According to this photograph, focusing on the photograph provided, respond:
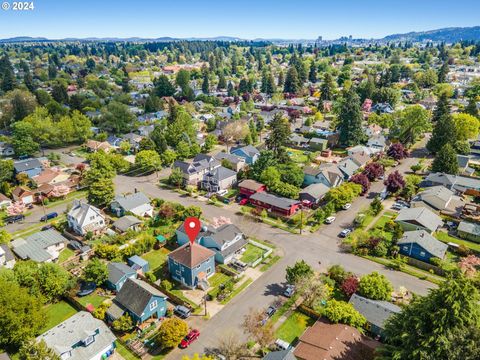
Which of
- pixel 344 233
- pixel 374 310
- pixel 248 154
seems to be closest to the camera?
pixel 374 310

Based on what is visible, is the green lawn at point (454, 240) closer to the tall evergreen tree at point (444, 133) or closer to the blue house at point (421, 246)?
the blue house at point (421, 246)

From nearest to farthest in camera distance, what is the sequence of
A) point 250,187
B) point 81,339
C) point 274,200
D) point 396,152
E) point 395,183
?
point 81,339 → point 274,200 → point 395,183 → point 250,187 → point 396,152

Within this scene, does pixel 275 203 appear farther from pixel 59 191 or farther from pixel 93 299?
pixel 59 191

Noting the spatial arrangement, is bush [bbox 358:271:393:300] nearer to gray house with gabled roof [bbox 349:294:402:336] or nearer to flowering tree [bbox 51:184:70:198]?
gray house with gabled roof [bbox 349:294:402:336]

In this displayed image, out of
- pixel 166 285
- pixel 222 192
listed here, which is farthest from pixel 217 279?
pixel 222 192

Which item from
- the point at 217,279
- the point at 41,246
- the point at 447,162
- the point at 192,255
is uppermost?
the point at 447,162

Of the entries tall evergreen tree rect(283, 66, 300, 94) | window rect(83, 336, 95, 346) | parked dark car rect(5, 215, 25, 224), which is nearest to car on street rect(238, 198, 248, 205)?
window rect(83, 336, 95, 346)

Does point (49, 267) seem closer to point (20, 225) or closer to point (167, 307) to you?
point (167, 307)
